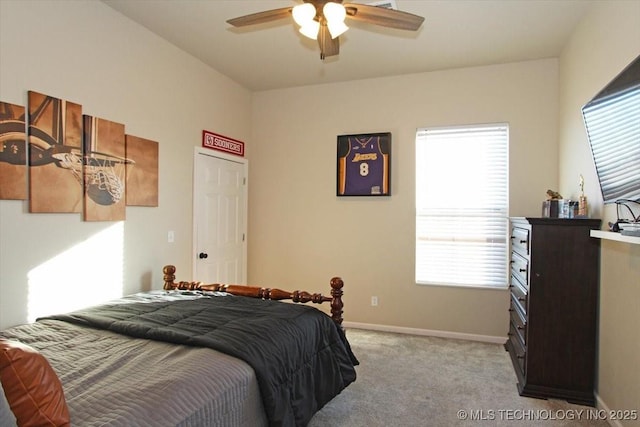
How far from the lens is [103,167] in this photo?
9.37 ft

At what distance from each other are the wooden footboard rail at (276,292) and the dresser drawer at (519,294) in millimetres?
1447

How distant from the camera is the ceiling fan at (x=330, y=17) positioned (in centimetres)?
205

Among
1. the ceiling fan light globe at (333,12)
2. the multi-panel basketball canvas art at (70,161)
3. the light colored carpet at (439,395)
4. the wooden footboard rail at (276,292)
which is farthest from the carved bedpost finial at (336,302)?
the multi-panel basketball canvas art at (70,161)

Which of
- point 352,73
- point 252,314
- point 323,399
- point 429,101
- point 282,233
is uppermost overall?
point 352,73

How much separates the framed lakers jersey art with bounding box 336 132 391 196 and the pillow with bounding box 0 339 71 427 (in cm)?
362

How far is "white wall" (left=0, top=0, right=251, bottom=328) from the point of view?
230 cm

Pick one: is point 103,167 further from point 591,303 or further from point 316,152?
point 591,303

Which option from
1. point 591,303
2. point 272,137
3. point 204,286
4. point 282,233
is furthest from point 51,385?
point 272,137

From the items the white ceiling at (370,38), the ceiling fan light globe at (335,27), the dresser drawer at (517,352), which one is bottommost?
the dresser drawer at (517,352)

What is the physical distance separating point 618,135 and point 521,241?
1276 mm

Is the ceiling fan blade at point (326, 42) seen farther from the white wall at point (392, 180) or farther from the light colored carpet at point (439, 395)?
the light colored carpet at point (439, 395)

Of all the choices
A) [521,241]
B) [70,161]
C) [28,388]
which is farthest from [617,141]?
[70,161]

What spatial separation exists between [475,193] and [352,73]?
192 centimetres

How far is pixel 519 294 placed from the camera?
3.17 m
